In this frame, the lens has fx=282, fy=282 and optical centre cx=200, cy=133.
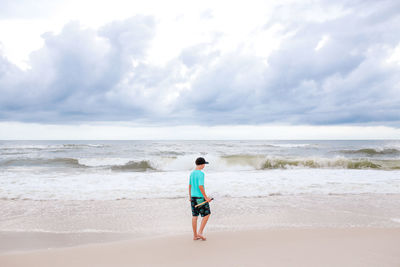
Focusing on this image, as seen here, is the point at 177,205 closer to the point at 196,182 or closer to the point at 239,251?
the point at 196,182

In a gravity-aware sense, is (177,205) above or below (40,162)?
below

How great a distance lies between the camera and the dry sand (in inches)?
165

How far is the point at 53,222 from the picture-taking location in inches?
263

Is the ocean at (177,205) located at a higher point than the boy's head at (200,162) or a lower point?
lower

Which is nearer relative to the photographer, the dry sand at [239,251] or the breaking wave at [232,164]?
the dry sand at [239,251]

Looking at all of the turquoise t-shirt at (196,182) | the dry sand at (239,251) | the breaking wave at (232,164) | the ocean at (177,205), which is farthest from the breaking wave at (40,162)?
the turquoise t-shirt at (196,182)

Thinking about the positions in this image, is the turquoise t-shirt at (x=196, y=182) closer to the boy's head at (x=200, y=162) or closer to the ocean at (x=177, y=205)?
the boy's head at (x=200, y=162)

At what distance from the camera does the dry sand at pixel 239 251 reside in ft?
13.8

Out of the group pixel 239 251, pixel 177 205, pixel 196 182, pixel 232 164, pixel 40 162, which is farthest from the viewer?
pixel 40 162

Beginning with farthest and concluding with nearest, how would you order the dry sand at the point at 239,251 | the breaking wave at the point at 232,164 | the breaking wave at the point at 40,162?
the breaking wave at the point at 40,162 < the breaking wave at the point at 232,164 < the dry sand at the point at 239,251

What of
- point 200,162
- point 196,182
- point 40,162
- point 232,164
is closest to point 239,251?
point 196,182

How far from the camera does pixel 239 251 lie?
461 cm

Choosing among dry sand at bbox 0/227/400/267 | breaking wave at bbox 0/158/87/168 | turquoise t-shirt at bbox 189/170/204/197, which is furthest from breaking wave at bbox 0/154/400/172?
turquoise t-shirt at bbox 189/170/204/197

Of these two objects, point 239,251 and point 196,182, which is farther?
point 196,182
